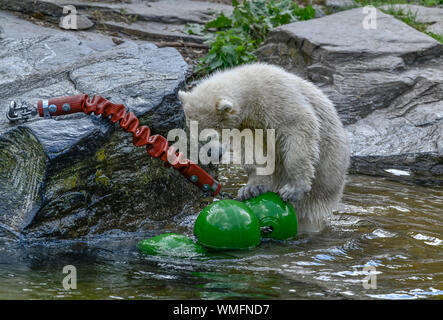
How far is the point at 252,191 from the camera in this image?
5016 mm

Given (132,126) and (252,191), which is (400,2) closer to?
(252,191)

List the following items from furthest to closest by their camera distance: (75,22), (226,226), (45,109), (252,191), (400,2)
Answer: (400,2)
(75,22)
(252,191)
(45,109)
(226,226)

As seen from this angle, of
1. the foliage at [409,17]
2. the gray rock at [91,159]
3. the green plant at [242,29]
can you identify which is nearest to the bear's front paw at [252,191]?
the gray rock at [91,159]

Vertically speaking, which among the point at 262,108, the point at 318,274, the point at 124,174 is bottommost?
the point at 318,274

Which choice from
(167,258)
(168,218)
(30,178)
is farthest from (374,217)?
(30,178)

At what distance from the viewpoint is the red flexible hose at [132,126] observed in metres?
4.52

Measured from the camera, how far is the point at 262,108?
4.96 meters

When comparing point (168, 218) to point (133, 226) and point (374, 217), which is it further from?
point (374, 217)

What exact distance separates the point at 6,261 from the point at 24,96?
179cm

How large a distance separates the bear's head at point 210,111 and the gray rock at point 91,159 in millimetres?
307

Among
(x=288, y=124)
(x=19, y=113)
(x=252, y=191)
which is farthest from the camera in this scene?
(x=252, y=191)

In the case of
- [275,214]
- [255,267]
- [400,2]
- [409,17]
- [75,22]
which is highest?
[400,2]

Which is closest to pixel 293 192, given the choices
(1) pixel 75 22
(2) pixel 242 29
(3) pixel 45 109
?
(3) pixel 45 109

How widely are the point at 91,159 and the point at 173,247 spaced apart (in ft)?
3.35
